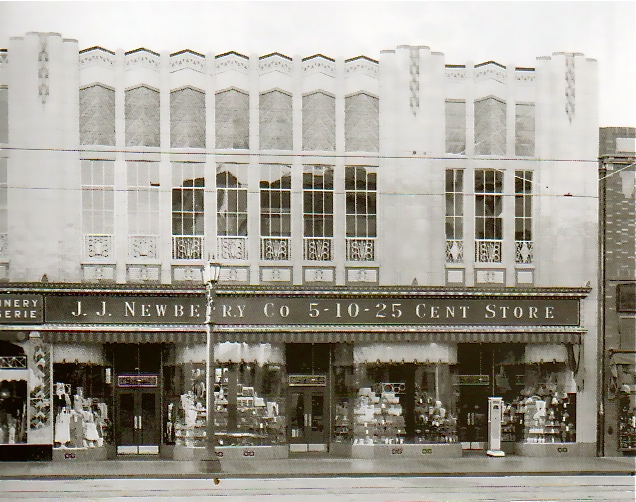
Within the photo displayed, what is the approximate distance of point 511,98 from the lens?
2489 cm

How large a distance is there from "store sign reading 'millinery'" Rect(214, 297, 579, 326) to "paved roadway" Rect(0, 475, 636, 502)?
4307mm

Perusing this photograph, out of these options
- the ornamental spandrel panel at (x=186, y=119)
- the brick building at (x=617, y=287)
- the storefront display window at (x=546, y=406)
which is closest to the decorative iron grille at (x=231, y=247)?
the ornamental spandrel panel at (x=186, y=119)

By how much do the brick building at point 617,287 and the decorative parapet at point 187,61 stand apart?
1026 centimetres

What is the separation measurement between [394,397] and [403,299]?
97.8 inches

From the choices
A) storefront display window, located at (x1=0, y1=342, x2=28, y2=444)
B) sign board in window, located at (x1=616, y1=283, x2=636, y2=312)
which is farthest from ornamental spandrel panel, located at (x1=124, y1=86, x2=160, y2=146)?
sign board in window, located at (x1=616, y1=283, x2=636, y2=312)

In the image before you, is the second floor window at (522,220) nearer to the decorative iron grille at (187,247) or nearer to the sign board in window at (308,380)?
the sign board in window at (308,380)

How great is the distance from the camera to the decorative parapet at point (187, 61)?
23.8m

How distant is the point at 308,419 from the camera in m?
24.6

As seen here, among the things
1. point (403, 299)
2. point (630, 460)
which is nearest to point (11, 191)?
point (403, 299)

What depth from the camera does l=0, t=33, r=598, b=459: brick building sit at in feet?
77.6

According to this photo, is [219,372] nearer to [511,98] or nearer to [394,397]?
[394,397]

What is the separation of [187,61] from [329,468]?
1030 centimetres

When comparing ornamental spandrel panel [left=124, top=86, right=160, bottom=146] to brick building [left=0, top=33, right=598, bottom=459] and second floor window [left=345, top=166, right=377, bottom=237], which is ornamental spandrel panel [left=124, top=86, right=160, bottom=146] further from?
second floor window [left=345, top=166, right=377, bottom=237]

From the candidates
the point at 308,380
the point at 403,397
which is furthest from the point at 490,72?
the point at 308,380
